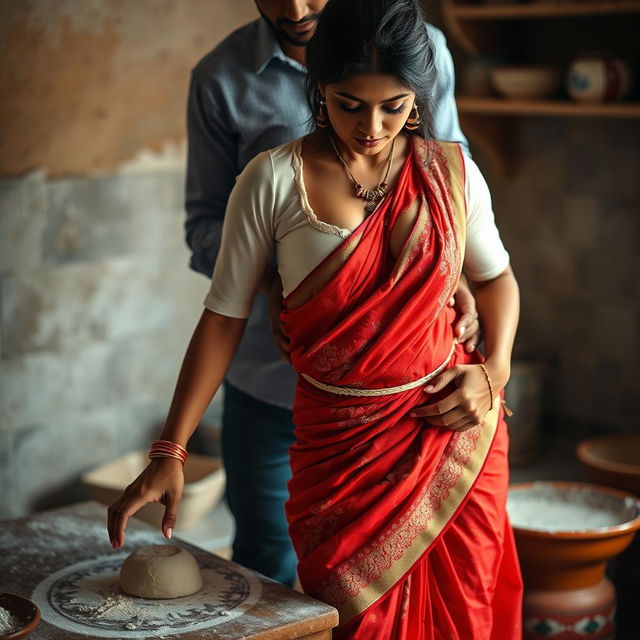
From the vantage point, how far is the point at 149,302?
9.55 feet

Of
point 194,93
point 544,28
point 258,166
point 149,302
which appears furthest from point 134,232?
point 258,166

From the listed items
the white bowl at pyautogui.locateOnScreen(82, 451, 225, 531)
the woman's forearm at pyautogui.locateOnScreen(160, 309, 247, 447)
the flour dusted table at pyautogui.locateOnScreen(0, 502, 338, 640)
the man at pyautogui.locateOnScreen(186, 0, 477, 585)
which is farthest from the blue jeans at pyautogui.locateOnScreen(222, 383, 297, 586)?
the white bowl at pyautogui.locateOnScreen(82, 451, 225, 531)

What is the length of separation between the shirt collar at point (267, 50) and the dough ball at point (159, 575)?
800 millimetres

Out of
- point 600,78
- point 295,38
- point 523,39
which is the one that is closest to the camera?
Answer: point 295,38

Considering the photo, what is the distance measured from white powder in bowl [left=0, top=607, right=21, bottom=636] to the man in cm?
53

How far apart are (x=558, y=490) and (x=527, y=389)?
2.00 feet

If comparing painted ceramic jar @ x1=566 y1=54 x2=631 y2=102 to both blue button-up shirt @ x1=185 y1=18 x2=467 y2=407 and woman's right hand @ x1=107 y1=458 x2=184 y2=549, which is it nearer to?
blue button-up shirt @ x1=185 y1=18 x2=467 y2=407

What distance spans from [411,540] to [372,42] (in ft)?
2.16

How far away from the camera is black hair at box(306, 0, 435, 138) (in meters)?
1.30

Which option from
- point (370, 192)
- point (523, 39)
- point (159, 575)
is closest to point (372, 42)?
point (370, 192)

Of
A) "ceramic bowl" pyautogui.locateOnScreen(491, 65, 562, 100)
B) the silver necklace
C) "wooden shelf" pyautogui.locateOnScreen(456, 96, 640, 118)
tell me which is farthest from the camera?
"ceramic bowl" pyautogui.locateOnScreen(491, 65, 562, 100)

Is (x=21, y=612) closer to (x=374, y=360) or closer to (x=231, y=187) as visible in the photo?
(x=374, y=360)

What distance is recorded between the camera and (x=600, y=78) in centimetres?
255

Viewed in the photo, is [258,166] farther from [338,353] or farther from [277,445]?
[277,445]
